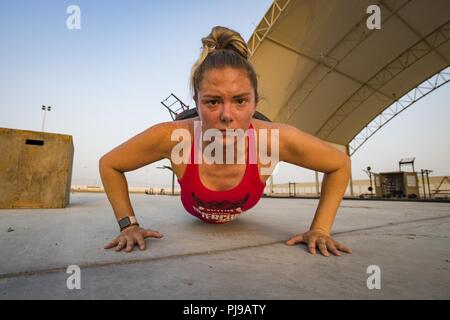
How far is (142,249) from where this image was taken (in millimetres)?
1114

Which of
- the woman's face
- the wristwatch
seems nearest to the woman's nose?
the woman's face

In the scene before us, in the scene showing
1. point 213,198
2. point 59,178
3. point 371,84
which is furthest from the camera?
point 371,84

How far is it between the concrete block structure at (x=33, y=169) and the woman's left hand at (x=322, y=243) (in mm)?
3663

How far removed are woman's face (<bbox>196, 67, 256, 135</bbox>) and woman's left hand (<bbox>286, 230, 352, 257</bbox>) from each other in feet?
2.27

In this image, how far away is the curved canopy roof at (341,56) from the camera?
859 cm

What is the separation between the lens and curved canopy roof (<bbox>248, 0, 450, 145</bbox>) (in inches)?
338

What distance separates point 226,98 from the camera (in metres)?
1.27

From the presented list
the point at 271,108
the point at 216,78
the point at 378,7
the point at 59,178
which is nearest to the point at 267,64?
the point at 271,108

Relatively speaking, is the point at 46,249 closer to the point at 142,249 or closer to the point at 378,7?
the point at 142,249

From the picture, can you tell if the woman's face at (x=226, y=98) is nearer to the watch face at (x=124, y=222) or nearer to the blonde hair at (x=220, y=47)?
the blonde hair at (x=220, y=47)

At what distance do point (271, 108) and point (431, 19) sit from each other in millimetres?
6933

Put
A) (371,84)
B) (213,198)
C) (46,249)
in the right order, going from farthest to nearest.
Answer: (371,84), (213,198), (46,249)

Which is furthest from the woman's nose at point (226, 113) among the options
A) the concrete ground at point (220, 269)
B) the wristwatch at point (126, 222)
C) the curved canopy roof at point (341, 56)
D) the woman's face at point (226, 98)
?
the curved canopy roof at point (341, 56)

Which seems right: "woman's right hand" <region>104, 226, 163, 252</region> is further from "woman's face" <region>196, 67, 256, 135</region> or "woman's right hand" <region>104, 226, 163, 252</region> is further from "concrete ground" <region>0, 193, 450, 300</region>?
"woman's face" <region>196, 67, 256, 135</region>
